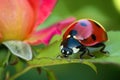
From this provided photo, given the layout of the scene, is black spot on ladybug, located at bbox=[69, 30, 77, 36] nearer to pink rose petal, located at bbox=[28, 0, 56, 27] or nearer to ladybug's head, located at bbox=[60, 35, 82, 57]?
ladybug's head, located at bbox=[60, 35, 82, 57]

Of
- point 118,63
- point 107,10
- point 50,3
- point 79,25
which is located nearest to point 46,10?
point 50,3

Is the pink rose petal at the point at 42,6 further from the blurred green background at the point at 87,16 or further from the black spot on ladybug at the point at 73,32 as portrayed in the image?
the blurred green background at the point at 87,16

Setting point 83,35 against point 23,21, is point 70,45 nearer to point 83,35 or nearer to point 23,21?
point 83,35

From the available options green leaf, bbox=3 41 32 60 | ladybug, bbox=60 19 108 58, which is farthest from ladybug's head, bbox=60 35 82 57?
green leaf, bbox=3 41 32 60

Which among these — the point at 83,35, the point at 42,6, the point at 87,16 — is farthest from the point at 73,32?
the point at 87,16

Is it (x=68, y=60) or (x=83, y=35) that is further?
(x=83, y=35)

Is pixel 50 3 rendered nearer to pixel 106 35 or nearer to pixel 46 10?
pixel 46 10
